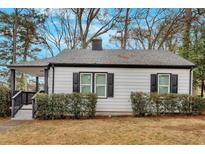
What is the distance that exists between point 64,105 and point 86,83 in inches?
73.7

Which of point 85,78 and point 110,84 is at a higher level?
point 85,78

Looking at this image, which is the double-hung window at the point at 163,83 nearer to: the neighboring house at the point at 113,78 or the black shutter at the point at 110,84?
the neighboring house at the point at 113,78

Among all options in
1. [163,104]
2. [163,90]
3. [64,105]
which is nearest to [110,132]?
[64,105]

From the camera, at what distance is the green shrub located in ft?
51.5

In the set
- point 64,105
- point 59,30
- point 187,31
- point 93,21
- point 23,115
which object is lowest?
point 23,115

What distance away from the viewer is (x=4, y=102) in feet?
51.8

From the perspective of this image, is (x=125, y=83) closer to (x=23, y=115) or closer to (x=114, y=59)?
(x=114, y=59)

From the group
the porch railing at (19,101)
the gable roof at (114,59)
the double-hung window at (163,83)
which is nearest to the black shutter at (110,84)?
the gable roof at (114,59)

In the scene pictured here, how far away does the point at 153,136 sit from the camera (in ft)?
33.8

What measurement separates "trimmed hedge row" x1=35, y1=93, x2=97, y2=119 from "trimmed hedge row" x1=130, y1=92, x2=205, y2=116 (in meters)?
1.99

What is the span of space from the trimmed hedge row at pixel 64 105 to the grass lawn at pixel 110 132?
28.9 inches

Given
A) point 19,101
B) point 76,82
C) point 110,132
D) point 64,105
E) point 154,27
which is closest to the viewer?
point 110,132
